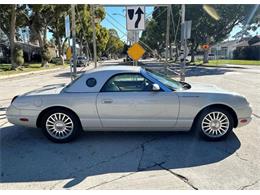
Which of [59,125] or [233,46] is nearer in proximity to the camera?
[59,125]

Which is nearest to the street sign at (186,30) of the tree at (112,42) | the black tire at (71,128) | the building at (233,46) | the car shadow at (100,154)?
the car shadow at (100,154)

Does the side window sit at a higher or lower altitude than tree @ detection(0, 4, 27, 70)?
lower

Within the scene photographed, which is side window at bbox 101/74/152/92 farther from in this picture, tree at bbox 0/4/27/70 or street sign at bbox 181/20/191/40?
tree at bbox 0/4/27/70

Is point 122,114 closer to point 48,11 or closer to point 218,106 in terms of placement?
point 218,106

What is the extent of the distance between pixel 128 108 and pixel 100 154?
0.95m

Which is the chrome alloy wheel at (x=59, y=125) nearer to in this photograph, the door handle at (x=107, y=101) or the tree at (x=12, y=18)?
the door handle at (x=107, y=101)

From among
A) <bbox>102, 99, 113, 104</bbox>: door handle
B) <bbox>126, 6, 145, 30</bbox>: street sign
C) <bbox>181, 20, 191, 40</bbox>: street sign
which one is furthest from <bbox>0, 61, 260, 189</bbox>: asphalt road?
<bbox>181, 20, 191, 40</bbox>: street sign

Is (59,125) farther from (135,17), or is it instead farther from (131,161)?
(135,17)

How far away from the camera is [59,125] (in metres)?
5.16

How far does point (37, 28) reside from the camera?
34.2 m

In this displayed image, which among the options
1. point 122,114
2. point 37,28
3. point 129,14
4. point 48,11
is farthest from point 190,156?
point 37,28

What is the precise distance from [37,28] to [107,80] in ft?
105

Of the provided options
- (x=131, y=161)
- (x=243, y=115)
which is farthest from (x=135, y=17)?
(x=131, y=161)

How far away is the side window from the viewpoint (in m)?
5.11
